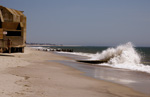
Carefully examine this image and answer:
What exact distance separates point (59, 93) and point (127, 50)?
26.5m

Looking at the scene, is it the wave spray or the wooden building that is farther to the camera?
the wooden building

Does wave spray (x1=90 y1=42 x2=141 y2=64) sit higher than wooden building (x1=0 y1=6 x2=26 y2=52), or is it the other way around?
wooden building (x1=0 y1=6 x2=26 y2=52)

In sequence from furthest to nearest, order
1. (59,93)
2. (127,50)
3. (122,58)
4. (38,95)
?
(127,50)
(122,58)
(59,93)
(38,95)

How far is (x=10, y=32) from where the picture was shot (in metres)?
40.5

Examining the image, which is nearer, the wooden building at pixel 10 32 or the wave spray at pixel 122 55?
the wave spray at pixel 122 55

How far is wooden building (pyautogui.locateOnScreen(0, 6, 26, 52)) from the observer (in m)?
38.0

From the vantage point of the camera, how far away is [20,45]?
39719 millimetres

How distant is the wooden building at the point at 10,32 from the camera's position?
125 ft

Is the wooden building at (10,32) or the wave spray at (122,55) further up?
the wooden building at (10,32)

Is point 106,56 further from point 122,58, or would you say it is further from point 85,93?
point 85,93

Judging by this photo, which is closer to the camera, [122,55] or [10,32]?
[122,55]

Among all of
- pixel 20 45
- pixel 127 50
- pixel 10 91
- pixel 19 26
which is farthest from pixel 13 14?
pixel 10 91

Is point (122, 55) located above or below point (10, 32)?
below

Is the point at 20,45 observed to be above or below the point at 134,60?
above
